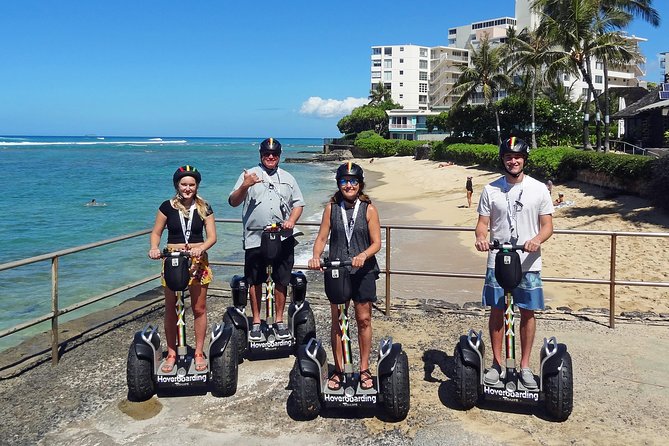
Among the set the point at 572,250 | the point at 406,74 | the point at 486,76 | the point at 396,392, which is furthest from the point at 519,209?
the point at 406,74

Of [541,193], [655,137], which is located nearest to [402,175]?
[655,137]

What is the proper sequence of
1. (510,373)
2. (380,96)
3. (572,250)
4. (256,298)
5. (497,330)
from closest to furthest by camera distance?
1. (510,373)
2. (497,330)
3. (256,298)
4. (572,250)
5. (380,96)

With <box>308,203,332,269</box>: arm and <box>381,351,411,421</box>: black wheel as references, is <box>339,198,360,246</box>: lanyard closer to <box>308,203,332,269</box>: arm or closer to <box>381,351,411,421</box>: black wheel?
<box>308,203,332,269</box>: arm

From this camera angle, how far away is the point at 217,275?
39.3ft

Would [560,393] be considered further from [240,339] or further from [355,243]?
→ [240,339]

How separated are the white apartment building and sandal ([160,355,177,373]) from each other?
103 metres

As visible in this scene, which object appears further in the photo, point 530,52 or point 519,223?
point 530,52

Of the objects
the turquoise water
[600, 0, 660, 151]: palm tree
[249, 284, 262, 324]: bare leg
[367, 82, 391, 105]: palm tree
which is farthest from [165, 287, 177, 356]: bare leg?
[367, 82, 391, 105]: palm tree

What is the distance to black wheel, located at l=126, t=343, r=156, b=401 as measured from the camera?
432 cm

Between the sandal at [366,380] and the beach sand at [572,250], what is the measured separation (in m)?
2.19

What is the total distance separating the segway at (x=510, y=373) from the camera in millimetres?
4023

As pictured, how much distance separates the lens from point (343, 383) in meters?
4.16

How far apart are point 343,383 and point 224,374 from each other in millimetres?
907

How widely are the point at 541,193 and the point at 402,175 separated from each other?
140 feet
